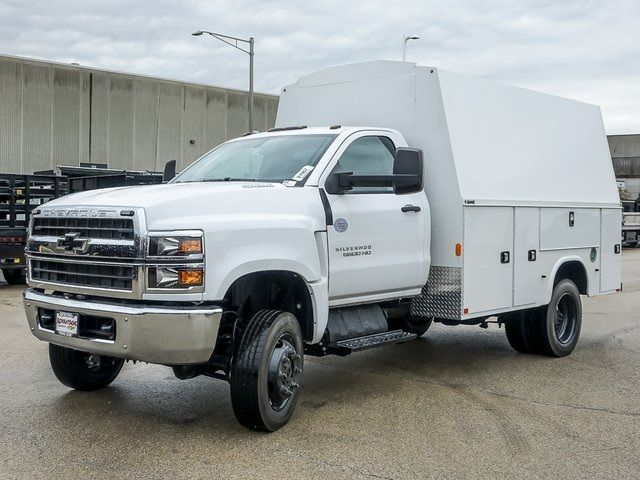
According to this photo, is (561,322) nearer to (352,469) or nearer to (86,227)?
(352,469)

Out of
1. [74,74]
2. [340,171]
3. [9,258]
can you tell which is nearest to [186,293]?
[340,171]

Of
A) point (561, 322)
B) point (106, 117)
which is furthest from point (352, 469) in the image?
point (106, 117)

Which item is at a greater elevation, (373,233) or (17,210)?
(17,210)

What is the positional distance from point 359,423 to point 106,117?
→ 121ft

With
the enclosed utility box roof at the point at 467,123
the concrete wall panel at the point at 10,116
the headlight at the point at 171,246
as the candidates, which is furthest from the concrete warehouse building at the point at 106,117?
the headlight at the point at 171,246

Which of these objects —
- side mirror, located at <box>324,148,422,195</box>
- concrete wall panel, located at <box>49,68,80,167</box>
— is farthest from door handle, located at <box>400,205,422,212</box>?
concrete wall panel, located at <box>49,68,80,167</box>

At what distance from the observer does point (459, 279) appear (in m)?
7.02

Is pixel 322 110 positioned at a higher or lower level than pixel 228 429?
higher

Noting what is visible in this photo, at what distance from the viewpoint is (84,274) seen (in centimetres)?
525

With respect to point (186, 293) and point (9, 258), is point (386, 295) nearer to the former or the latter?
point (186, 293)

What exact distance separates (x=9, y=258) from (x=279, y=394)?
36.7ft

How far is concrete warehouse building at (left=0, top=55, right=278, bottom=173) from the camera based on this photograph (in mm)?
36750

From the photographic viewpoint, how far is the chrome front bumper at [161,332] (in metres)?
4.90

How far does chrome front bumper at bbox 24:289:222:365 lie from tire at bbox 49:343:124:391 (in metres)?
1.33
